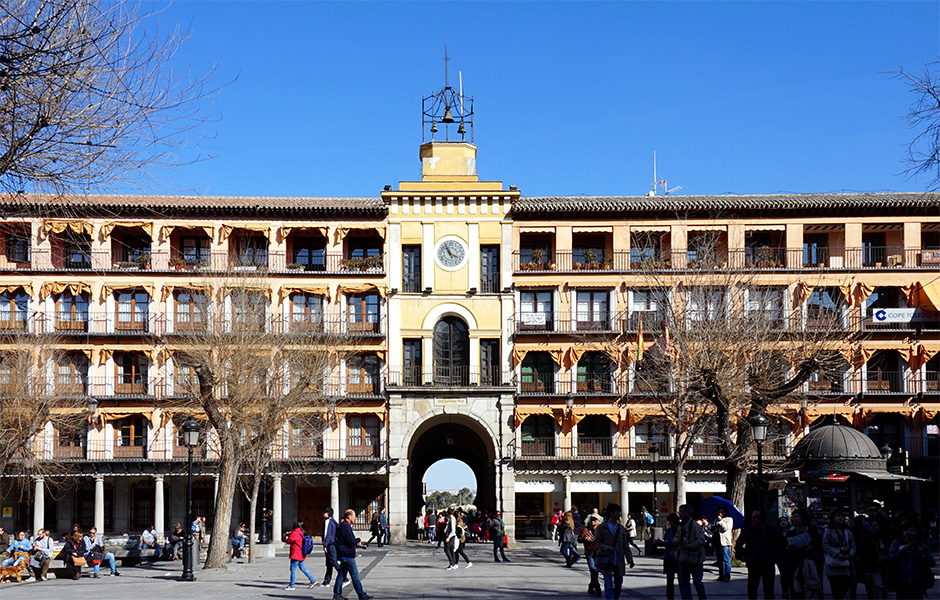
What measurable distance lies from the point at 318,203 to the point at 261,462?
1823cm

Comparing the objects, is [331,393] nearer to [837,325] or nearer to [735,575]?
[837,325]

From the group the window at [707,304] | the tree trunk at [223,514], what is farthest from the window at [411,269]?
the tree trunk at [223,514]

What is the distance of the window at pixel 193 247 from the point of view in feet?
172

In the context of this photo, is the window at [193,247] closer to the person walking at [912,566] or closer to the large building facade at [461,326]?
the large building facade at [461,326]

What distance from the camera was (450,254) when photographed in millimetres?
51031

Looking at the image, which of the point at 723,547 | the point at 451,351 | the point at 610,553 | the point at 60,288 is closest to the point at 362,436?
the point at 451,351

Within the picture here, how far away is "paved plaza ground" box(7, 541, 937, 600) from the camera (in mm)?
23266

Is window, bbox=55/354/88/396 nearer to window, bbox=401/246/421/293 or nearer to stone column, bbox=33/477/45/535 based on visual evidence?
stone column, bbox=33/477/45/535

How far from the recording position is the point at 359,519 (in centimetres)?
5156

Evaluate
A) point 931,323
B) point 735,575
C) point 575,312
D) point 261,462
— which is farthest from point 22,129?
point 931,323

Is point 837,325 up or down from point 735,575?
up

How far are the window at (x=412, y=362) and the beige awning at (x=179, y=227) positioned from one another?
10363 mm

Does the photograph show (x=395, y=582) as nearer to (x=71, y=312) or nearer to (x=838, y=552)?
(x=838, y=552)

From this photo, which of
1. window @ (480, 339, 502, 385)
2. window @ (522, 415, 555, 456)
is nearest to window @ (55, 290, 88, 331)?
window @ (480, 339, 502, 385)
